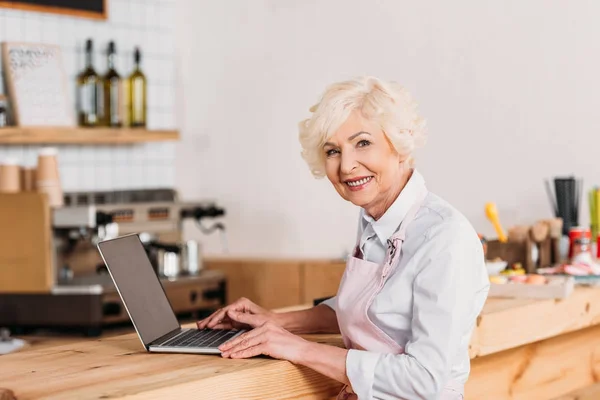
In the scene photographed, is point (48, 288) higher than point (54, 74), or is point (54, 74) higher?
point (54, 74)

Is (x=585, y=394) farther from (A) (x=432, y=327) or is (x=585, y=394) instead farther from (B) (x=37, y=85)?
(B) (x=37, y=85)

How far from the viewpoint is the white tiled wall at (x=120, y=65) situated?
15.3 feet

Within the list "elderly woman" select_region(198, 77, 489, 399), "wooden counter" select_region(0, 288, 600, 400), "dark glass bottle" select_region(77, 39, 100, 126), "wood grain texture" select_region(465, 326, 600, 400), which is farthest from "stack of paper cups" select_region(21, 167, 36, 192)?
"elderly woman" select_region(198, 77, 489, 399)

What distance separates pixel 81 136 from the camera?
4.63 meters

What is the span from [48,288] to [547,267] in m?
2.03

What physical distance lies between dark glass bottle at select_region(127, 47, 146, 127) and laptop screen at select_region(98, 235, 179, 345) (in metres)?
2.77

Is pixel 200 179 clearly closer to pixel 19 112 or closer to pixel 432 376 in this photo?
pixel 19 112

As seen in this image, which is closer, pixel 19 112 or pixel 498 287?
pixel 498 287

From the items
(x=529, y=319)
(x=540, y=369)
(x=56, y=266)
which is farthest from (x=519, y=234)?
(x=56, y=266)

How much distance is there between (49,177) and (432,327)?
286 cm

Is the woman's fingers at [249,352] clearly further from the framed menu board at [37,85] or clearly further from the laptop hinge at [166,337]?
the framed menu board at [37,85]

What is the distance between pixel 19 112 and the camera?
14.7 ft

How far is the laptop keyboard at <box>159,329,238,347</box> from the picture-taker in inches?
81.5

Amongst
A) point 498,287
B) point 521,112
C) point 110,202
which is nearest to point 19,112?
point 110,202
